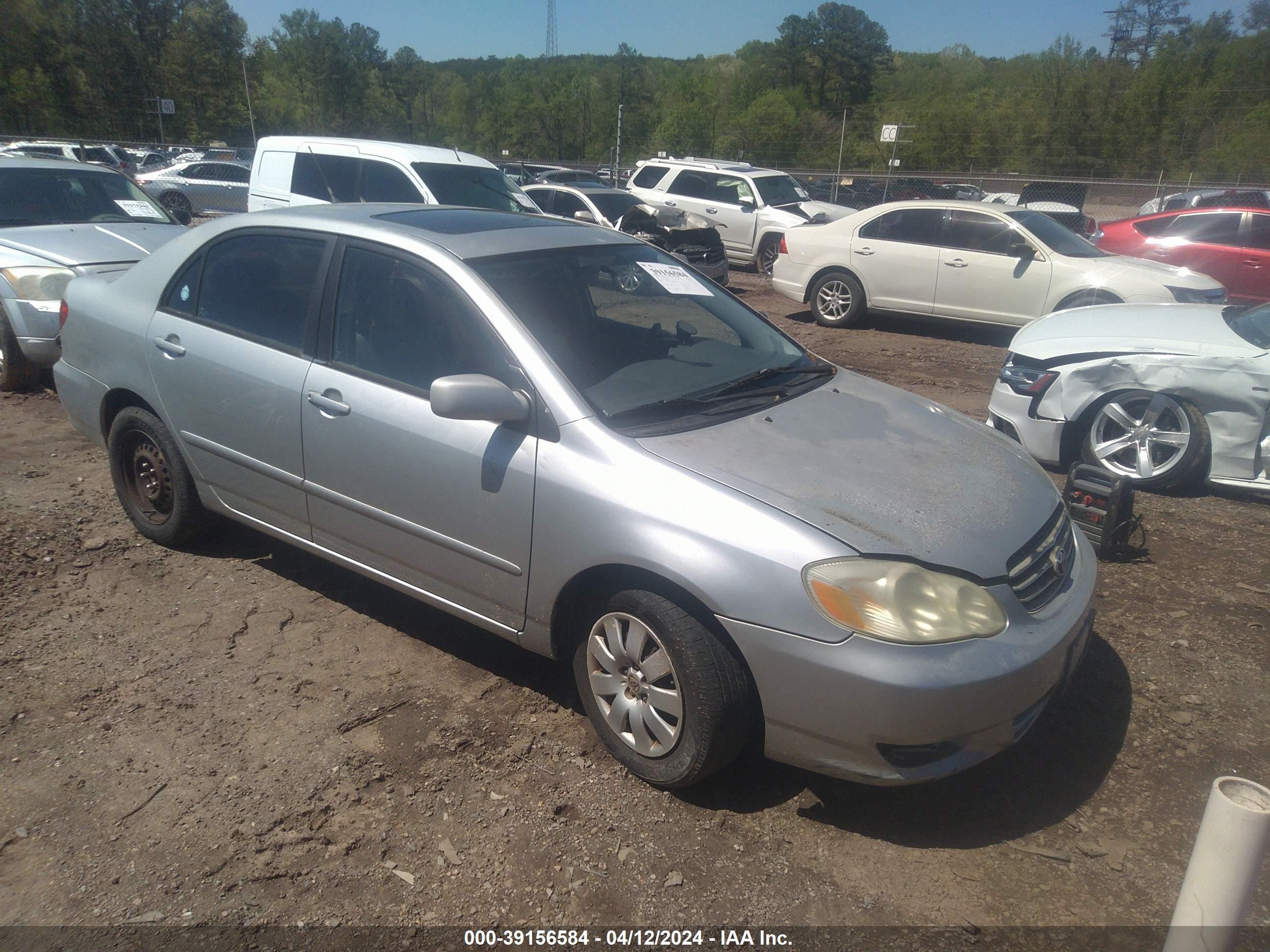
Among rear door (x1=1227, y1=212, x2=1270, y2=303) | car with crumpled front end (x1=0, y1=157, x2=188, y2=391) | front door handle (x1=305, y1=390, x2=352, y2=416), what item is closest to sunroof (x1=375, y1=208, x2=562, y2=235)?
front door handle (x1=305, y1=390, x2=352, y2=416)

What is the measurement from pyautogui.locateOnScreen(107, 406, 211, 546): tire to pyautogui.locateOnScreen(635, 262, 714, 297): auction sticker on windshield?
2291 millimetres

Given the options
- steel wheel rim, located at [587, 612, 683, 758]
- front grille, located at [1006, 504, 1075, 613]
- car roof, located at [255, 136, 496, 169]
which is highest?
car roof, located at [255, 136, 496, 169]

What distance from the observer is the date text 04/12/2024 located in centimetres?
230

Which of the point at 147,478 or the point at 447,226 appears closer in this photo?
the point at 447,226

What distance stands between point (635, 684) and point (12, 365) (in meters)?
6.36

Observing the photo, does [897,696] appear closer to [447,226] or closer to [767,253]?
[447,226]

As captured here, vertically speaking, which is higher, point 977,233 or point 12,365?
point 977,233

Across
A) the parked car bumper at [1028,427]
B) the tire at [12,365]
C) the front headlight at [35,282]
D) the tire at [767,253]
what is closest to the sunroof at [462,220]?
the parked car bumper at [1028,427]

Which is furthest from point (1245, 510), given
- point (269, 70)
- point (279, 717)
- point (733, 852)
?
point (269, 70)

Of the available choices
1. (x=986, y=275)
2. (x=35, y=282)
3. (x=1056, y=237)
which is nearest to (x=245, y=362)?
(x=35, y=282)

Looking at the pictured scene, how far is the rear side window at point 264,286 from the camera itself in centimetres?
359

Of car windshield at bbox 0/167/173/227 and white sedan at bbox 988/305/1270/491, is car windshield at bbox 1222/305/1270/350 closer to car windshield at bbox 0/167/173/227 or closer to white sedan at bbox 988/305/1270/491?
white sedan at bbox 988/305/1270/491

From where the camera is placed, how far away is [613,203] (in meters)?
14.8

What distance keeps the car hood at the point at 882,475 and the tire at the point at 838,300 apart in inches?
306
